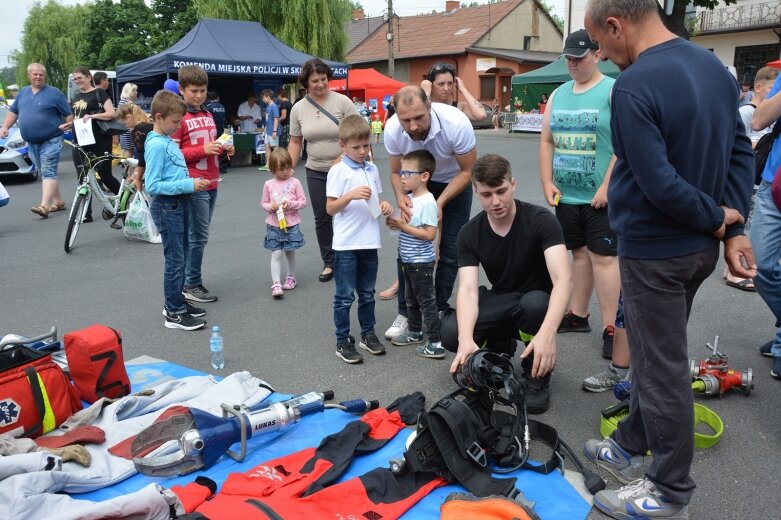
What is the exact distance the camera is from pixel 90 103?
9617 mm

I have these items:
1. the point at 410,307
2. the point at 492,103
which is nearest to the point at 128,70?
the point at 410,307

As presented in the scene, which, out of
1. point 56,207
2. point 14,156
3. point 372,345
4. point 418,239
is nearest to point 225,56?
point 14,156

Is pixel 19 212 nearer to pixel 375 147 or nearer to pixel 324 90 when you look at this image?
pixel 324 90

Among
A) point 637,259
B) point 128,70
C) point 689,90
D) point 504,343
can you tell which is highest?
point 128,70

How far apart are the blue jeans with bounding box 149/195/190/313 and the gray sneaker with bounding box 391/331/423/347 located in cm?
177

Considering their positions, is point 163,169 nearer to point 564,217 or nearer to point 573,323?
point 564,217

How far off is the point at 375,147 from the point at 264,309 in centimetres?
1724

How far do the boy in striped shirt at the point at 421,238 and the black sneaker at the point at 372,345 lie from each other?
267mm

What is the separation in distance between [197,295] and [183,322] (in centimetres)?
71

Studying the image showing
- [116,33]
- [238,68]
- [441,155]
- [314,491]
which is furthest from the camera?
[116,33]

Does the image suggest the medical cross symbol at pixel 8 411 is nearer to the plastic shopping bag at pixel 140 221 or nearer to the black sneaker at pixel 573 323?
the black sneaker at pixel 573 323

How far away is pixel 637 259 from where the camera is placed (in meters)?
2.53

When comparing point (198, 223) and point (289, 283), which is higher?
point (198, 223)

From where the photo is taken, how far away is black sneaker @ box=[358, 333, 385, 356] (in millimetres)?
4527
